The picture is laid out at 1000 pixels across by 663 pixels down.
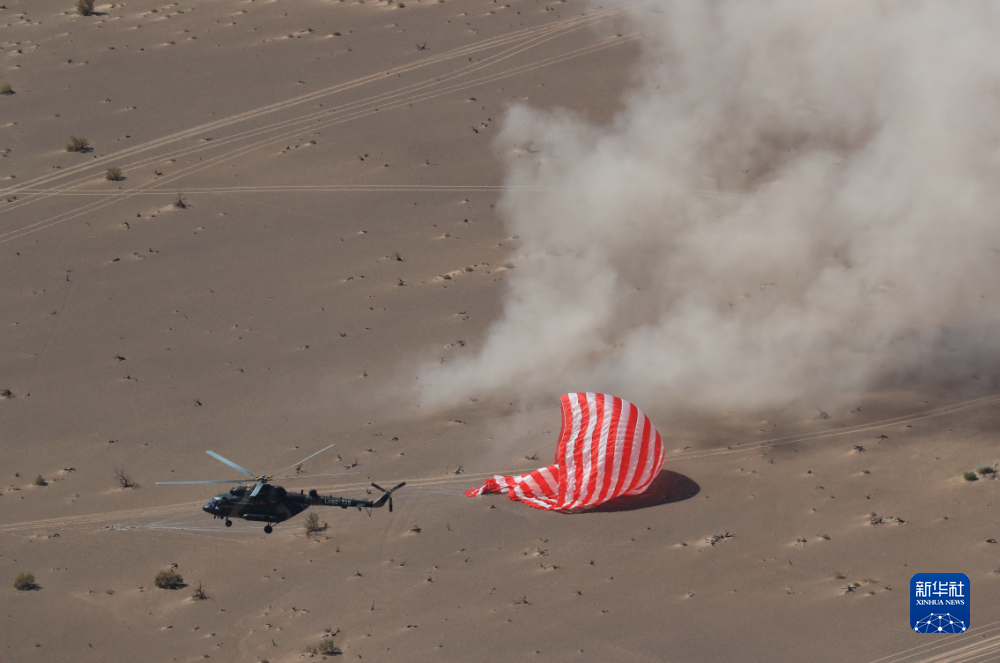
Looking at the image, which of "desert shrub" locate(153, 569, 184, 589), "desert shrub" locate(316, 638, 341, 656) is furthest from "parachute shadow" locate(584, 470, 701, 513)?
"desert shrub" locate(153, 569, 184, 589)

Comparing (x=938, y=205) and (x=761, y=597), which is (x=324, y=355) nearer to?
Answer: (x=761, y=597)

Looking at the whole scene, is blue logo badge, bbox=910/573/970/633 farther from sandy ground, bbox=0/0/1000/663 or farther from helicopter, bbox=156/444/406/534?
helicopter, bbox=156/444/406/534

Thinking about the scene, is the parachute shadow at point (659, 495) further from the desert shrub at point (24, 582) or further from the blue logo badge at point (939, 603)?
the desert shrub at point (24, 582)

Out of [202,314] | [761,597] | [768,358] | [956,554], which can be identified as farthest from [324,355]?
[956,554]

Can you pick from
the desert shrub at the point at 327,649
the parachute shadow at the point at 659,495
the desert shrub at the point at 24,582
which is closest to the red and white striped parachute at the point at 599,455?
the parachute shadow at the point at 659,495

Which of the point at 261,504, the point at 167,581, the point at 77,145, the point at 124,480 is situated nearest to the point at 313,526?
the point at 167,581

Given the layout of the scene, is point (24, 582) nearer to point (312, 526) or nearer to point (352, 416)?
point (312, 526)
